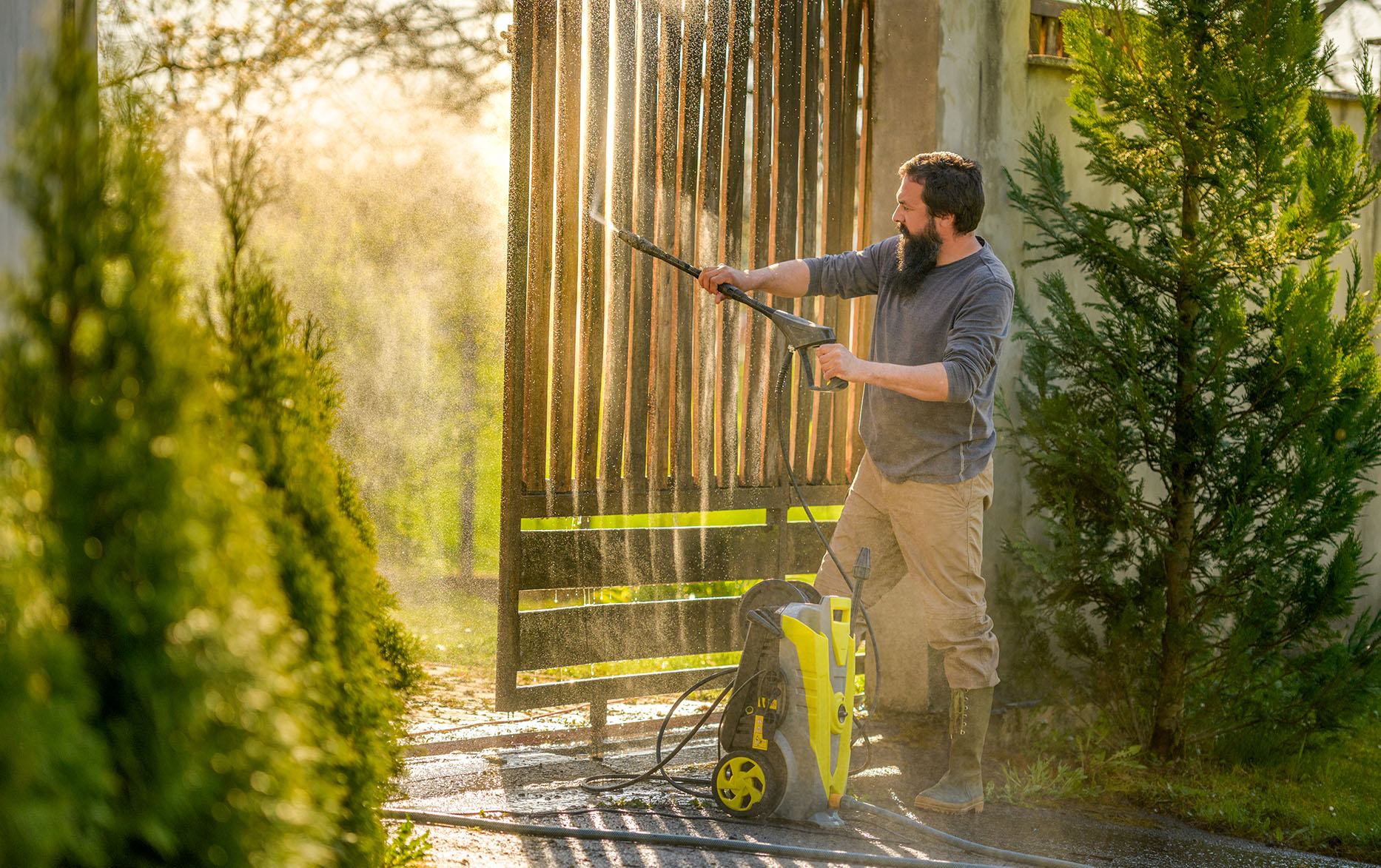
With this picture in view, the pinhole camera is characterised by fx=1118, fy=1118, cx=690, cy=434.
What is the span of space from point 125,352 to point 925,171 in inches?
111

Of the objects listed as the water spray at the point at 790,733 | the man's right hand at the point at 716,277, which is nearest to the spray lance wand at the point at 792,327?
the man's right hand at the point at 716,277

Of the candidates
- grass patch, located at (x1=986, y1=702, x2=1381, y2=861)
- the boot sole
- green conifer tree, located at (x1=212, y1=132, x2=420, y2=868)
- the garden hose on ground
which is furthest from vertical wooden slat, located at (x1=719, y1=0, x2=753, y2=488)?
green conifer tree, located at (x1=212, y1=132, x2=420, y2=868)

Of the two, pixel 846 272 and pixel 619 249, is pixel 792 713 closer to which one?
pixel 846 272

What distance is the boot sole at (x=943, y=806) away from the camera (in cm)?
359

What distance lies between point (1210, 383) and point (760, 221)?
5.96 feet

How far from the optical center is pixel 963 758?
3.63 m

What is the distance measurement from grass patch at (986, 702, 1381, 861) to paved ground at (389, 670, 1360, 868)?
12cm

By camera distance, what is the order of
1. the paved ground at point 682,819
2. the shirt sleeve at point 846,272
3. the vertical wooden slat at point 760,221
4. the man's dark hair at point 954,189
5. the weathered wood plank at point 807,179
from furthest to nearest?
1. the weathered wood plank at point 807,179
2. the vertical wooden slat at point 760,221
3. the shirt sleeve at point 846,272
4. the man's dark hair at point 954,189
5. the paved ground at point 682,819

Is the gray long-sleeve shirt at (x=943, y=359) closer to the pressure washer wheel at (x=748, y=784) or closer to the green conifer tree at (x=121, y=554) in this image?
the pressure washer wheel at (x=748, y=784)

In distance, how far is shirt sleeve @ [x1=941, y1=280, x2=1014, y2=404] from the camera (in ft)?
11.1

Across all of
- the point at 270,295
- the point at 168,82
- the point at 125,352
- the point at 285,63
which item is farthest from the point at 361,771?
the point at 285,63

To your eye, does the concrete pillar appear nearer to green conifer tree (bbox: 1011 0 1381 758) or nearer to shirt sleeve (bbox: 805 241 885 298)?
green conifer tree (bbox: 1011 0 1381 758)

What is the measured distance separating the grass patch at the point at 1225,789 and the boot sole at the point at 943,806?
0.32 metres

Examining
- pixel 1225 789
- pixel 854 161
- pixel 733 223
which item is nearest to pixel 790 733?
pixel 1225 789
